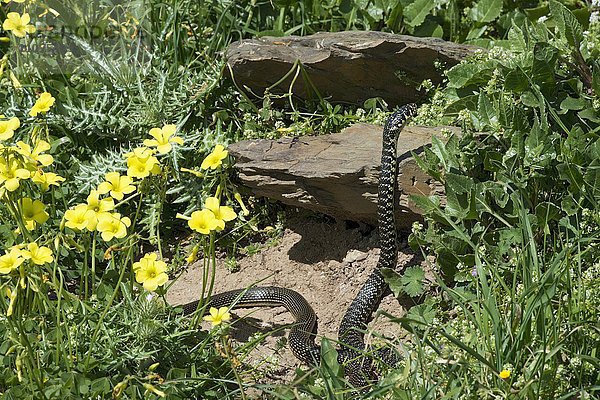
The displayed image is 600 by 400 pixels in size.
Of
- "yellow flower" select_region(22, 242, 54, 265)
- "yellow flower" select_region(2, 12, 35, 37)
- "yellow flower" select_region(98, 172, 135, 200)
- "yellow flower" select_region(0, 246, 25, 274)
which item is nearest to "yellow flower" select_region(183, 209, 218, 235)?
"yellow flower" select_region(98, 172, 135, 200)

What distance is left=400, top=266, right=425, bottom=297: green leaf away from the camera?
5199 millimetres

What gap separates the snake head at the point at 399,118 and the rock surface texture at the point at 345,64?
17.5 inches

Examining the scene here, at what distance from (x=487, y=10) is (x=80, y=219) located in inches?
164

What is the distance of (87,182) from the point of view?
6250mm

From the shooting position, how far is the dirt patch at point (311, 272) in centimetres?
581

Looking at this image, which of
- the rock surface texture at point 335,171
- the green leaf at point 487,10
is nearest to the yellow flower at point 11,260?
the rock surface texture at point 335,171

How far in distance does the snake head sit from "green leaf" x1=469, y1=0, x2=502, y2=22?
146 centimetres

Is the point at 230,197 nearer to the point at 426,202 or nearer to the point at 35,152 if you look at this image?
the point at 426,202

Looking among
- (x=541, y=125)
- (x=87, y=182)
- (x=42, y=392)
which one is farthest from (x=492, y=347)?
(x=87, y=182)

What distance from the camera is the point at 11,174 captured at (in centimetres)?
417

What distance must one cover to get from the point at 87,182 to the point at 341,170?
186cm

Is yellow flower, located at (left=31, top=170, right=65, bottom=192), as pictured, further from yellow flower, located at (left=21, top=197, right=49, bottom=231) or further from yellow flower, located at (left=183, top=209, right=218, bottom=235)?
yellow flower, located at (left=183, top=209, right=218, bottom=235)

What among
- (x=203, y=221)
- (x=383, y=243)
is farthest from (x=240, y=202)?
(x=203, y=221)

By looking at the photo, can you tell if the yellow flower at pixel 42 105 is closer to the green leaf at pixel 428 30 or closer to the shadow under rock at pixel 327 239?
the shadow under rock at pixel 327 239
